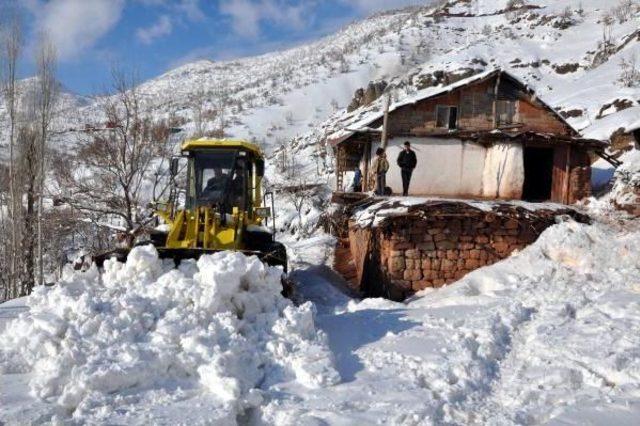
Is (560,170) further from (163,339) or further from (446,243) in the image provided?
(163,339)

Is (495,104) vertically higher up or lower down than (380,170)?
higher up

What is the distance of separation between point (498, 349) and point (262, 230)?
511 cm

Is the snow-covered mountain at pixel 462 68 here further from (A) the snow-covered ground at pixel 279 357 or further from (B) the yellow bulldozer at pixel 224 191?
(A) the snow-covered ground at pixel 279 357

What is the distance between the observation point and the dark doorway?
18.2 metres

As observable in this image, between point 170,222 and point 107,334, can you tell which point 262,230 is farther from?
point 107,334

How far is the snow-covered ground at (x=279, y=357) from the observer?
4.62 m

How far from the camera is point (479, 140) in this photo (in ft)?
52.1

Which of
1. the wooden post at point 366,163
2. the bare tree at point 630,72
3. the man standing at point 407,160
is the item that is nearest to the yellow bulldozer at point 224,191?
the man standing at point 407,160

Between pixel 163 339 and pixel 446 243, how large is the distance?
25.8ft

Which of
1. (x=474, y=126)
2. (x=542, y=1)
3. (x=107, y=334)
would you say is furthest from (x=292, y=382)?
(x=542, y=1)

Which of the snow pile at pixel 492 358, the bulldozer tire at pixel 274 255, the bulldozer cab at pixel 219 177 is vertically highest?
the bulldozer cab at pixel 219 177

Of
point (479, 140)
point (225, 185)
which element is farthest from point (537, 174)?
point (225, 185)

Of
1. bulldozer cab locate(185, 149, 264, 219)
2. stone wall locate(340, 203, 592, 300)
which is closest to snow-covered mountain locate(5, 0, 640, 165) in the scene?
stone wall locate(340, 203, 592, 300)

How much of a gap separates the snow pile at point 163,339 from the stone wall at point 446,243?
523cm
